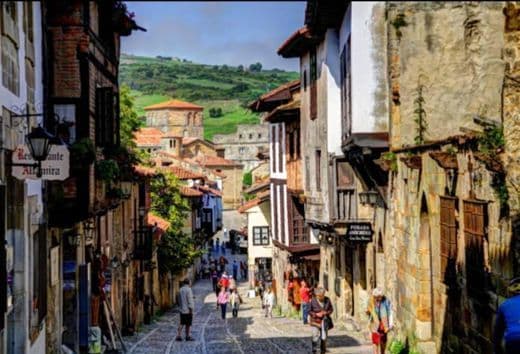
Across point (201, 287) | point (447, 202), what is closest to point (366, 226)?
point (447, 202)

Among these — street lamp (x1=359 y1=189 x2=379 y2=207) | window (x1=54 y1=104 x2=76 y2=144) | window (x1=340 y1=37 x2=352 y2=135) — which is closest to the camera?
window (x1=54 y1=104 x2=76 y2=144)

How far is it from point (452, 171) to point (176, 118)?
14926 cm

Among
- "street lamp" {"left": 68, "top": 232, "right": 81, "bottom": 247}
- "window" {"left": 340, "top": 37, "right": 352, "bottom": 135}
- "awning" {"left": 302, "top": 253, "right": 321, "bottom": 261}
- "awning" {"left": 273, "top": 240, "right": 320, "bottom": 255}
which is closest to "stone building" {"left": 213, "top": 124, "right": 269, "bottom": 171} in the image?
"awning" {"left": 273, "top": 240, "right": 320, "bottom": 255}

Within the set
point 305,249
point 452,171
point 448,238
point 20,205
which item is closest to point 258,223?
point 305,249

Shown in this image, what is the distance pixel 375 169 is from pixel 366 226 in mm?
3588

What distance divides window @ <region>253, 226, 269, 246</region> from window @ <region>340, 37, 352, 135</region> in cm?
3273

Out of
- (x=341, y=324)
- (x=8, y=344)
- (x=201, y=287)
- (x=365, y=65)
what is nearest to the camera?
(x=8, y=344)

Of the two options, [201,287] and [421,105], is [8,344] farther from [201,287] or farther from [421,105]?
[201,287]

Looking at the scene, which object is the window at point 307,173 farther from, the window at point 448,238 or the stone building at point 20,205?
the stone building at point 20,205

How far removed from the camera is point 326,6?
2441 centimetres

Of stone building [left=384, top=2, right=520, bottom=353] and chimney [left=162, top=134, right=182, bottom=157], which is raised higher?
chimney [left=162, top=134, right=182, bottom=157]

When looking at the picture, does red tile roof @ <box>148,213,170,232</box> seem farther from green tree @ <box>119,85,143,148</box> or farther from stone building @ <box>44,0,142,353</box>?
stone building @ <box>44,0,142,353</box>

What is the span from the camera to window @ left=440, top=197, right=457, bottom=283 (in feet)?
49.5

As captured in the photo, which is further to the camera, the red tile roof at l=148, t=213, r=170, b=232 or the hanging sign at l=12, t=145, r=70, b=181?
the red tile roof at l=148, t=213, r=170, b=232
